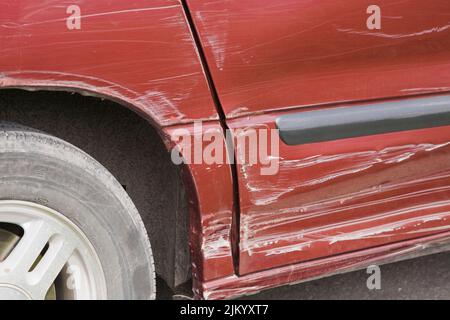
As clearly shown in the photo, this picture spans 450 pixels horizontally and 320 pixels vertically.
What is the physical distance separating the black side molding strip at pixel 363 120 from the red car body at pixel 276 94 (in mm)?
12

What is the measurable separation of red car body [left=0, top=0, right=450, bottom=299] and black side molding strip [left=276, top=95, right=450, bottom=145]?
0.04ft

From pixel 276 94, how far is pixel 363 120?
0.93 ft

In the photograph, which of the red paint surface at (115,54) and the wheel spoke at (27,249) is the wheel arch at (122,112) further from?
the wheel spoke at (27,249)

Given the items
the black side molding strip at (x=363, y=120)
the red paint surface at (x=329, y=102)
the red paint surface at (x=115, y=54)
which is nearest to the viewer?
the red paint surface at (x=115, y=54)

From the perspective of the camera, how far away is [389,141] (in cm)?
226

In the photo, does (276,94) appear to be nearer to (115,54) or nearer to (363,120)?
(363,120)

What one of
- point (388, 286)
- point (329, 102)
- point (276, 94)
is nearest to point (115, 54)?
point (276, 94)

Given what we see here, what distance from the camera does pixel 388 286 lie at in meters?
2.86

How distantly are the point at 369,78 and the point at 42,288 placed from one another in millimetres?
1053

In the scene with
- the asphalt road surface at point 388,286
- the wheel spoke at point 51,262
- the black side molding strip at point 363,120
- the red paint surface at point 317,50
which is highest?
the red paint surface at point 317,50

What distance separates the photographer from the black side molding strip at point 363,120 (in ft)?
6.99

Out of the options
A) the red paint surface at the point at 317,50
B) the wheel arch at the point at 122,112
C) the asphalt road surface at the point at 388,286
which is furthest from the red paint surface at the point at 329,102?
the asphalt road surface at the point at 388,286

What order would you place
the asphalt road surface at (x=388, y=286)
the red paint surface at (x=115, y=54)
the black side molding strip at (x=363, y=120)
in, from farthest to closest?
the asphalt road surface at (x=388, y=286) < the black side molding strip at (x=363, y=120) < the red paint surface at (x=115, y=54)

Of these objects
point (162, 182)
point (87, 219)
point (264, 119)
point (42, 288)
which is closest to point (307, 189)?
point (264, 119)
